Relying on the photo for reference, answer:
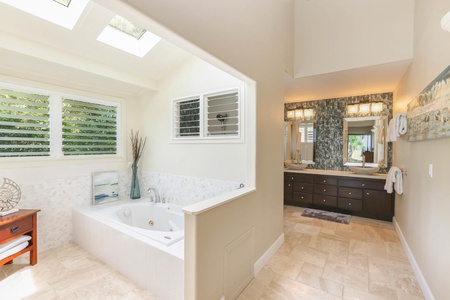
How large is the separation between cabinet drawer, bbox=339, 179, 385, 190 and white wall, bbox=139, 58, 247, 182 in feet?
7.90

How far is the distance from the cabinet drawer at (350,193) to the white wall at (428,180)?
3.41 feet

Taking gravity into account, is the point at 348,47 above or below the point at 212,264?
above

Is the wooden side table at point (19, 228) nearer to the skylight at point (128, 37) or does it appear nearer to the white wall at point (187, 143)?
the white wall at point (187, 143)

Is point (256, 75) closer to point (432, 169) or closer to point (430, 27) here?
point (430, 27)

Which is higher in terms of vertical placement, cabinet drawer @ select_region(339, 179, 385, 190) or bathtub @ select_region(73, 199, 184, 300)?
cabinet drawer @ select_region(339, 179, 385, 190)

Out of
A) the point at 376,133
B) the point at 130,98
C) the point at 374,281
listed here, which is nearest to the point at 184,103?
the point at 130,98

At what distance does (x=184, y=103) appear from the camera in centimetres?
336

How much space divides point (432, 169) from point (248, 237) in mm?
1773

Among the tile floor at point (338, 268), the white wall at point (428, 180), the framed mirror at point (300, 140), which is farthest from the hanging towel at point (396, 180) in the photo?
the framed mirror at point (300, 140)

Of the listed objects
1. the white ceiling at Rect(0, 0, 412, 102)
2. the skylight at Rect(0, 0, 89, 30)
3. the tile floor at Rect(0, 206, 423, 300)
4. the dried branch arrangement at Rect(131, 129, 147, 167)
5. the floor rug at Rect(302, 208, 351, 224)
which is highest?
the skylight at Rect(0, 0, 89, 30)

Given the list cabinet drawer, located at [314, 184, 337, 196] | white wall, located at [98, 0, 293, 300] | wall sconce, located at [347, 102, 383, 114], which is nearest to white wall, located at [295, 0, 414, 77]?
white wall, located at [98, 0, 293, 300]

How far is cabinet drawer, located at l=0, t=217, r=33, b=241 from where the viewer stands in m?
2.15

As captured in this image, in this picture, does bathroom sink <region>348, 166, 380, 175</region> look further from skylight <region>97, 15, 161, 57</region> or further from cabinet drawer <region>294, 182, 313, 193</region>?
skylight <region>97, 15, 161, 57</region>

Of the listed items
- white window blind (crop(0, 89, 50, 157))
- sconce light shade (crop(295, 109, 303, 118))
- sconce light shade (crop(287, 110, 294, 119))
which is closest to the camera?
white window blind (crop(0, 89, 50, 157))
